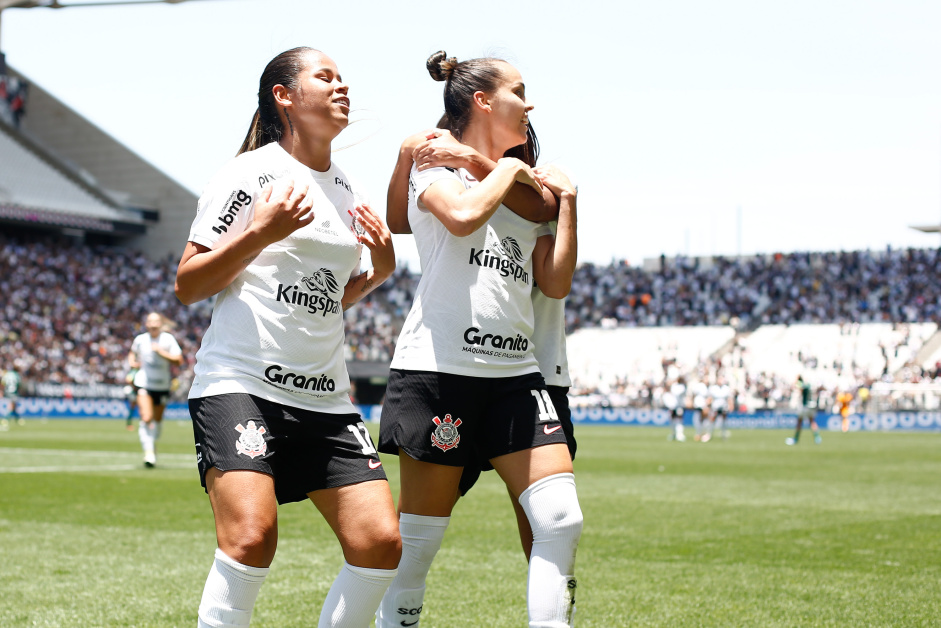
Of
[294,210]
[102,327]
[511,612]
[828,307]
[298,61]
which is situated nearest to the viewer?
[294,210]

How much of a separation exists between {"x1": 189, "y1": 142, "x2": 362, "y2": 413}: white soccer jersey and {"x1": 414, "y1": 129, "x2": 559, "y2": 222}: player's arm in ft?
1.32

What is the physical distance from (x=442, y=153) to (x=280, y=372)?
3.06 feet

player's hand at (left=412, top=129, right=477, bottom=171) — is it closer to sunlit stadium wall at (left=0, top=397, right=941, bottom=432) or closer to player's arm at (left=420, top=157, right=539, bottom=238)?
player's arm at (left=420, top=157, right=539, bottom=238)

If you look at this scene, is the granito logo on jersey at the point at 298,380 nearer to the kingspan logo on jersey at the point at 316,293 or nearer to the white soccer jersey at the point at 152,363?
the kingspan logo on jersey at the point at 316,293

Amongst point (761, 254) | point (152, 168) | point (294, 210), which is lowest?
point (294, 210)

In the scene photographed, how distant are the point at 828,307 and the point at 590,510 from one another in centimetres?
4314

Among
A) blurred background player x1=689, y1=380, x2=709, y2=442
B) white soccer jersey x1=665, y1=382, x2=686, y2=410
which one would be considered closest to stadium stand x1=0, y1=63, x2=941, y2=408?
white soccer jersey x1=665, y1=382, x2=686, y2=410

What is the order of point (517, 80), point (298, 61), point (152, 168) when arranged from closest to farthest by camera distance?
point (298, 61)
point (517, 80)
point (152, 168)

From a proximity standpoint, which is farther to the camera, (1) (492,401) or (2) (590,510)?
(2) (590,510)

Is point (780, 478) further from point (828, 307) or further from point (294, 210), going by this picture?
point (828, 307)

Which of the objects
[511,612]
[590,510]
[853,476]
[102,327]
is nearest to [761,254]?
[102,327]

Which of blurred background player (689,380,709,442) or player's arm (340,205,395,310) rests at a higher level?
player's arm (340,205,395,310)

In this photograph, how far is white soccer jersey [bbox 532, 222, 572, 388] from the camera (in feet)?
12.6

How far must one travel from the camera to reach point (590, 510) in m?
10.2
